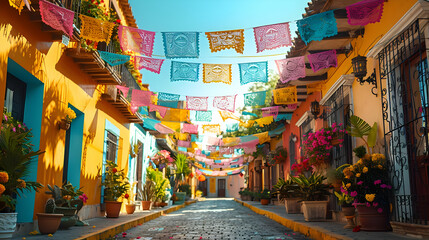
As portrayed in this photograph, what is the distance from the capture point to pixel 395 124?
6.63 metres

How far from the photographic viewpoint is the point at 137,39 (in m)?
→ 8.67

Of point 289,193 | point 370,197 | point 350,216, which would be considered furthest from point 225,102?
point 370,197

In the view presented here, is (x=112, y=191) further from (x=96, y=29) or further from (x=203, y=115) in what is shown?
(x=203, y=115)

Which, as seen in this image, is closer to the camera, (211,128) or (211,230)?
(211,230)

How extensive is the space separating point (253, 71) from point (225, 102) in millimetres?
3241

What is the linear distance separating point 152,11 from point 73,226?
279 inches

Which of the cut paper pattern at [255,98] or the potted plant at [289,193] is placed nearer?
the potted plant at [289,193]

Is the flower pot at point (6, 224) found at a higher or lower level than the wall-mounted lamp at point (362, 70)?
lower

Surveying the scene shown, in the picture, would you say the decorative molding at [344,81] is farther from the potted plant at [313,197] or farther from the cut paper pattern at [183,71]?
the cut paper pattern at [183,71]

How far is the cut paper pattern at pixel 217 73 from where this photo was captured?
1010 centimetres

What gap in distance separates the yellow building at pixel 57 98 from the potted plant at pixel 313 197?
541cm

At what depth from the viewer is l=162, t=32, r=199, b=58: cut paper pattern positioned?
8.73m

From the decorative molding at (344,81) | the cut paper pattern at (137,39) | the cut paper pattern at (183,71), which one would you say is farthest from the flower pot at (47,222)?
the decorative molding at (344,81)

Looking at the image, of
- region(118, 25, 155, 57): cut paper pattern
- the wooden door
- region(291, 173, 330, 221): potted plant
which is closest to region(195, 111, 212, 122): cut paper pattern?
region(291, 173, 330, 221): potted plant
